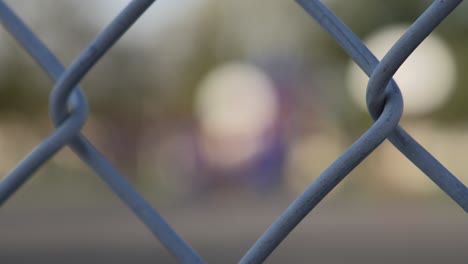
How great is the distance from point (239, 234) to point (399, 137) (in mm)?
6242

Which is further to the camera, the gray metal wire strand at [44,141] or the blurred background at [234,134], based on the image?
the blurred background at [234,134]

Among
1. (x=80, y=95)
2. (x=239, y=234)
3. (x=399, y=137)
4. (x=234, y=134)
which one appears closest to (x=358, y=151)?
(x=399, y=137)

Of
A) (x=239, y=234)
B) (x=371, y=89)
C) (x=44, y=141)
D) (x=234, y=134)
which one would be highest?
(x=371, y=89)

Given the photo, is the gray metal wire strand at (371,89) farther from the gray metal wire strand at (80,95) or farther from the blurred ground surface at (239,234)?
the blurred ground surface at (239,234)

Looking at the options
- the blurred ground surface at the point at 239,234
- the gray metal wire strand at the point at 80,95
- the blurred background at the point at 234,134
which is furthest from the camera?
the blurred background at the point at 234,134

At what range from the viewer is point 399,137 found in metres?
0.66

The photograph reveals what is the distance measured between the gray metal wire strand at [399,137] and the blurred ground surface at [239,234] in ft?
15.7

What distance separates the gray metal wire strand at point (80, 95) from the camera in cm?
75

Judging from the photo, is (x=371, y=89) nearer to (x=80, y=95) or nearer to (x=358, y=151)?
(x=358, y=151)

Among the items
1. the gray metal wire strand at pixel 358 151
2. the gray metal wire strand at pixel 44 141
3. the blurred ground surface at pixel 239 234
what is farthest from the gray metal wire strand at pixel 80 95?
the blurred ground surface at pixel 239 234

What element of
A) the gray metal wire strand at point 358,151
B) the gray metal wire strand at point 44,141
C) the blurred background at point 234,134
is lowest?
the blurred background at point 234,134

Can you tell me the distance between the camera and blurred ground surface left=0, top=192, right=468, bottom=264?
A: 571 centimetres

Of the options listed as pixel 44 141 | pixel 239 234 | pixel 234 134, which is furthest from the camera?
pixel 234 134

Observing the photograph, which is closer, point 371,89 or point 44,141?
point 371,89
